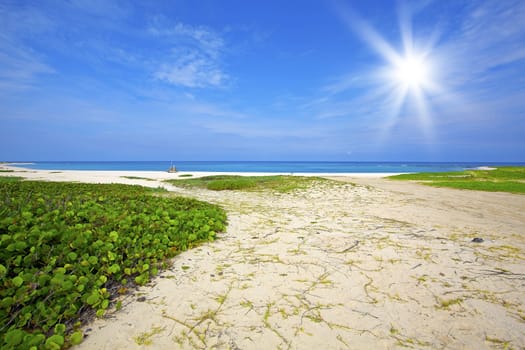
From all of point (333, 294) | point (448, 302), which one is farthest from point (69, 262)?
point (448, 302)

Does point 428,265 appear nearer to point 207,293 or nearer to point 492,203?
point 207,293

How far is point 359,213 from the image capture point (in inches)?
268

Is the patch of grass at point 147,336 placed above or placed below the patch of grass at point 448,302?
below

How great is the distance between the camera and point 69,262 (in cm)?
278

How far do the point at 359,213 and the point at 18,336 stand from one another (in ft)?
22.3

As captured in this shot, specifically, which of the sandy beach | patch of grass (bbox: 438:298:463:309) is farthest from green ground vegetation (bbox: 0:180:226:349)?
patch of grass (bbox: 438:298:463:309)

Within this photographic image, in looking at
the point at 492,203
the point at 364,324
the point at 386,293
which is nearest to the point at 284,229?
the point at 386,293

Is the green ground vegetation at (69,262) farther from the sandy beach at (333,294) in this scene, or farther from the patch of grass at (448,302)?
the patch of grass at (448,302)

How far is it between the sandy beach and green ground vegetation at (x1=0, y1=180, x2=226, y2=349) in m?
0.23

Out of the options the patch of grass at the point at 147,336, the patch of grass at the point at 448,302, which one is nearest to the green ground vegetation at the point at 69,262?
the patch of grass at the point at 147,336

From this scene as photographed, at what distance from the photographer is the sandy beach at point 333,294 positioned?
6.75ft

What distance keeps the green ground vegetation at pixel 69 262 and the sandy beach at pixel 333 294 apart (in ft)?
0.77

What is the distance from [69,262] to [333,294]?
3041mm

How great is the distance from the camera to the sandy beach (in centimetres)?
206
